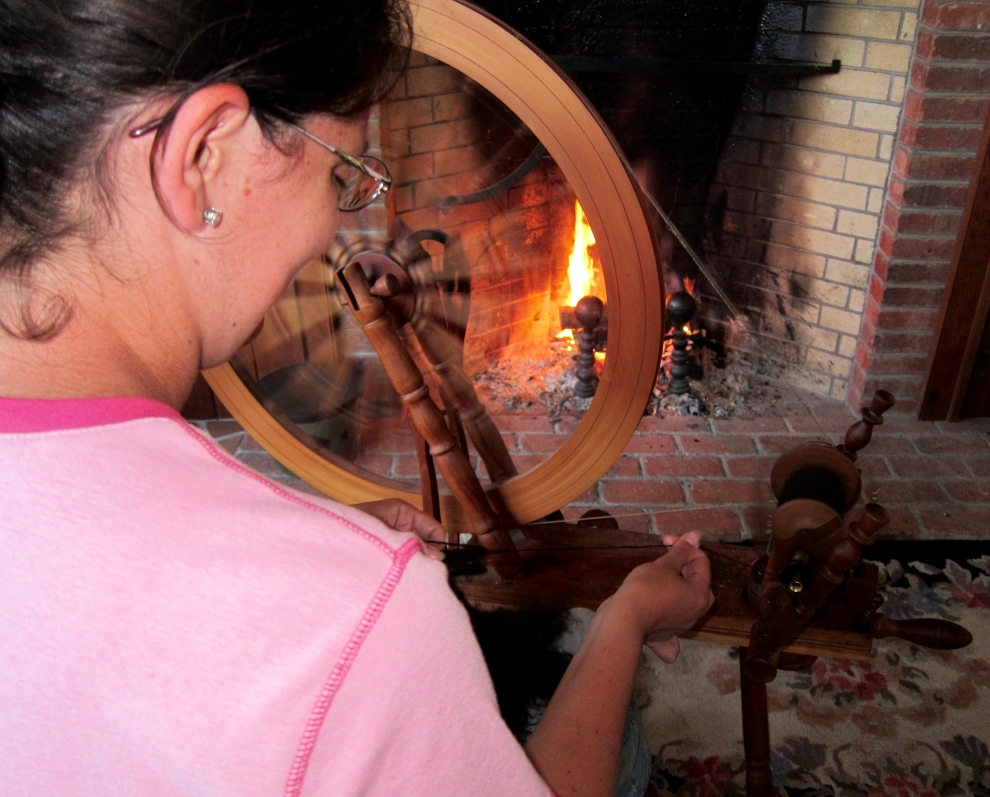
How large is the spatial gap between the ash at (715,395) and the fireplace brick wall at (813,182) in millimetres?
181

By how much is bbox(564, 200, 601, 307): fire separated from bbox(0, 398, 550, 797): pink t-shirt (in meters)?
0.66

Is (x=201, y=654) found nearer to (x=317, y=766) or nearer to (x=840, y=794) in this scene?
(x=317, y=766)

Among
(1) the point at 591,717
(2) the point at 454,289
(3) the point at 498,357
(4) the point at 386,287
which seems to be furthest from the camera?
(3) the point at 498,357

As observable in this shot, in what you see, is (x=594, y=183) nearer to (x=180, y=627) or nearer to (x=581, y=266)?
(x=581, y=266)

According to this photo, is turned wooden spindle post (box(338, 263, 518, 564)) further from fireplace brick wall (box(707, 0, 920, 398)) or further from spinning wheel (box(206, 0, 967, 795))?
fireplace brick wall (box(707, 0, 920, 398))

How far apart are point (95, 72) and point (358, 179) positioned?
206 mm

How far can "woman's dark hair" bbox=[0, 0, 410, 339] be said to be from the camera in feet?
1.57

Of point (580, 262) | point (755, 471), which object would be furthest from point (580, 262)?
point (755, 471)

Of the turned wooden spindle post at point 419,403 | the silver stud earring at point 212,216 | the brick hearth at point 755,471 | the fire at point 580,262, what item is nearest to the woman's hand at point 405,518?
the turned wooden spindle post at point 419,403

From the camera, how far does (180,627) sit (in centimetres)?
43

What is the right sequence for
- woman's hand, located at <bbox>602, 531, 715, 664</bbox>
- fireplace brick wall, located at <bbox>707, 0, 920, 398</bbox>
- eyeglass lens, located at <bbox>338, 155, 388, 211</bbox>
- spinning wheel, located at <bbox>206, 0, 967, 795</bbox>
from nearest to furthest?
eyeglass lens, located at <bbox>338, 155, 388, 211</bbox>, woman's hand, located at <bbox>602, 531, 715, 664</bbox>, spinning wheel, located at <bbox>206, 0, 967, 795</bbox>, fireplace brick wall, located at <bbox>707, 0, 920, 398</bbox>

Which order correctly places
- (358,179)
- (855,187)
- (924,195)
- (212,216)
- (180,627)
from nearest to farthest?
1. (180,627)
2. (212,216)
3. (358,179)
4. (924,195)
5. (855,187)

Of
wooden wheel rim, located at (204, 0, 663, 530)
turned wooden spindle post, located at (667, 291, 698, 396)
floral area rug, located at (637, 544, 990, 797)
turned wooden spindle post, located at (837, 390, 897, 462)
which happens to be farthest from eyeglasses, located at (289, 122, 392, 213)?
turned wooden spindle post, located at (667, 291, 698, 396)

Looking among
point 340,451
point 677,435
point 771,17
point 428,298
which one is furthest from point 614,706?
point 771,17
